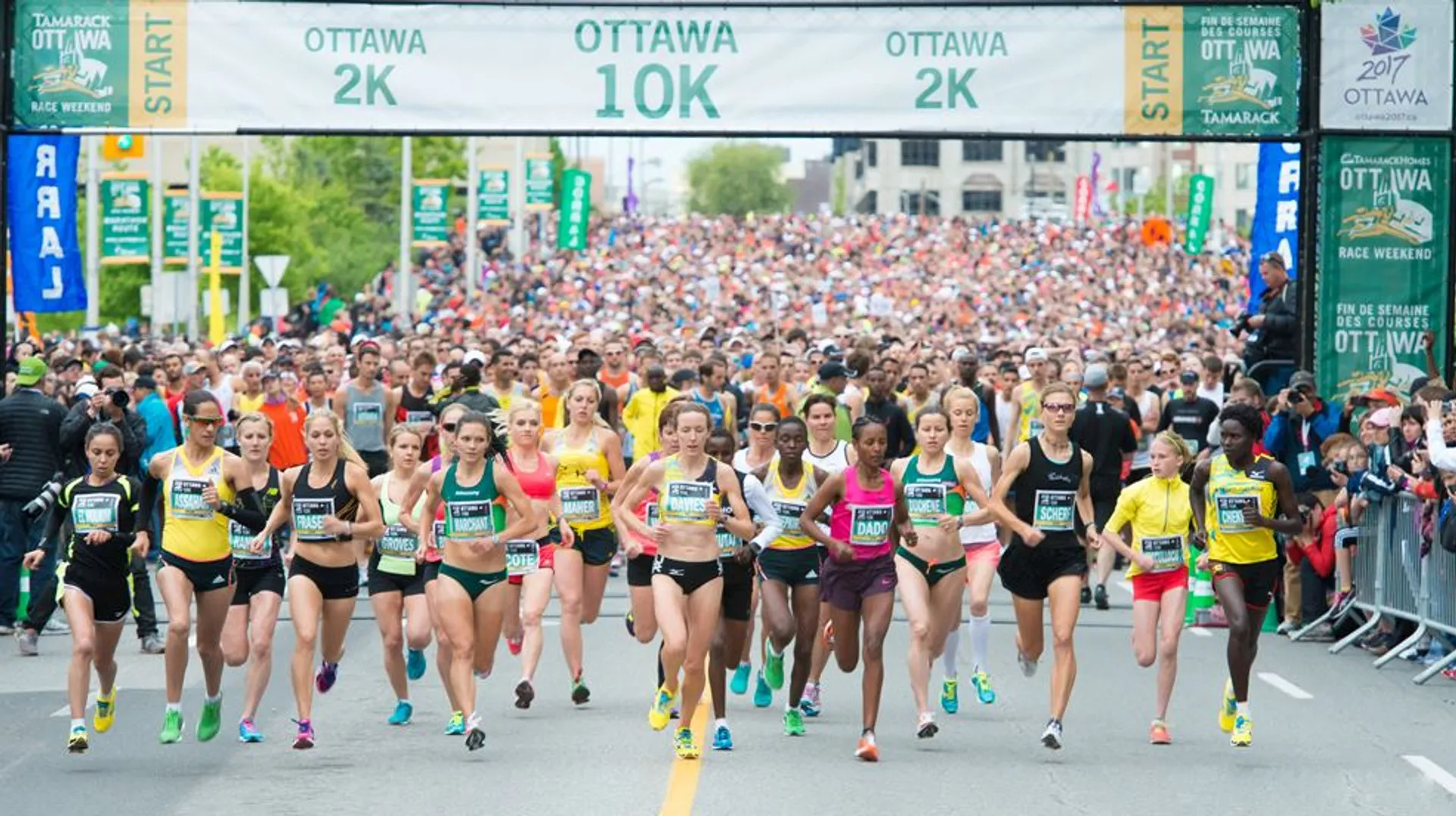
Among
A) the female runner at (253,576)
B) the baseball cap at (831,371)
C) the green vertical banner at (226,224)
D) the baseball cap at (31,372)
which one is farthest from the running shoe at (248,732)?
the green vertical banner at (226,224)

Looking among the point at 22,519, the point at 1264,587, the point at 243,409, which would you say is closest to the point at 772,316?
the point at 243,409

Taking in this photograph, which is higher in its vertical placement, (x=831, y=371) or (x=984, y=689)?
(x=831, y=371)

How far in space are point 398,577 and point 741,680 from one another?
2.21 m

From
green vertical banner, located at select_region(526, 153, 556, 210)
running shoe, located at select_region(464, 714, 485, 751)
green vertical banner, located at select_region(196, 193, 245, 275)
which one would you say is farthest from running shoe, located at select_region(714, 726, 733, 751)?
green vertical banner, located at select_region(526, 153, 556, 210)

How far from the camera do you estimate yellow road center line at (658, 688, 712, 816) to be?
34.4 feet

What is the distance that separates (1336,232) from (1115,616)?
3.33 metres

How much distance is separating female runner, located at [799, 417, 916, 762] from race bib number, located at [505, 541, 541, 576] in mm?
1523

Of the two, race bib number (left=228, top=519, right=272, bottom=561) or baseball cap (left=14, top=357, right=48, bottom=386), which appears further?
baseball cap (left=14, top=357, right=48, bottom=386)

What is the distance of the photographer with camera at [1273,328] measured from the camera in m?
20.7

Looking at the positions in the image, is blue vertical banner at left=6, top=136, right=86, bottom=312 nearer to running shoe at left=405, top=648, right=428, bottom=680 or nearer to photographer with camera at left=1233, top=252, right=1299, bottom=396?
running shoe at left=405, top=648, right=428, bottom=680

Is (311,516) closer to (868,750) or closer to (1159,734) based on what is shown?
(868,750)

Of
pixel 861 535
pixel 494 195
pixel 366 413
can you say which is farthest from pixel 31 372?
pixel 494 195

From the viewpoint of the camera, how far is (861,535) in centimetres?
1274

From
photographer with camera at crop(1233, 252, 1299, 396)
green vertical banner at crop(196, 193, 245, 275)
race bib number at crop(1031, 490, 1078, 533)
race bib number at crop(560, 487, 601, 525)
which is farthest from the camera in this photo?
green vertical banner at crop(196, 193, 245, 275)
